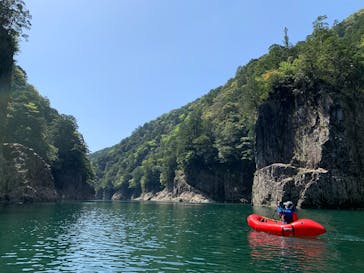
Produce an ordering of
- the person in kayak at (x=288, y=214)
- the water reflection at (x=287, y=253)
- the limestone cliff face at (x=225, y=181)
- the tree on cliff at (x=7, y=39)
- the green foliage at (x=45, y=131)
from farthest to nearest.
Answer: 1. the limestone cliff face at (x=225, y=181)
2. the green foliage at (x=45, y=131)
3. the tree on cliff at (x=7, y=39)
4. the person in kayak at (x=288, y=214)
5. the water reflection at (x=287, y=253)

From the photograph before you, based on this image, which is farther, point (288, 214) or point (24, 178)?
point (24, 178)

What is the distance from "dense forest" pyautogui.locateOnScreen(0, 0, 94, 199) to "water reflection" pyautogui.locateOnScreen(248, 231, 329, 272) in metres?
49.7

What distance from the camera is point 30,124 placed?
90188 millimetres

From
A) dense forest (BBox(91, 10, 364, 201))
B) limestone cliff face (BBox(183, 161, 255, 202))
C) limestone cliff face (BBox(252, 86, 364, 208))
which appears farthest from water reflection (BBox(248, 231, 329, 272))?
limestone cliff face (BBox(183, 161, 255, 202))

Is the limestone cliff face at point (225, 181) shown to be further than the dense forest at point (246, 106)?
Yes

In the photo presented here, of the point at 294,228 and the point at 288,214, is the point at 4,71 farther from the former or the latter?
the point at 294,228

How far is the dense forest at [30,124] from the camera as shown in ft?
194

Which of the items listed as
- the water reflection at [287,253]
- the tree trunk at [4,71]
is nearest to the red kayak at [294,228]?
the water reflection at [287,253]

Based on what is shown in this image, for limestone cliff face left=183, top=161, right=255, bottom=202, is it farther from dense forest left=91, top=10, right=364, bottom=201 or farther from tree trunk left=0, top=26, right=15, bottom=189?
tree trunk left=0, top=26, right=15, bottom=189

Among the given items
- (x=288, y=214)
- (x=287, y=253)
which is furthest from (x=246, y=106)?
(x=287, y=253)

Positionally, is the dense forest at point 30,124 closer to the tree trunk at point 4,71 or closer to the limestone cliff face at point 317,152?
the tree trunk at point 4,71

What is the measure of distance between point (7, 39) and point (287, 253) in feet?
183

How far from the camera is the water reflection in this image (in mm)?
16781

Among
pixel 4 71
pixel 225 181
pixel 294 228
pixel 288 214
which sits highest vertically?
pixel 4 71
